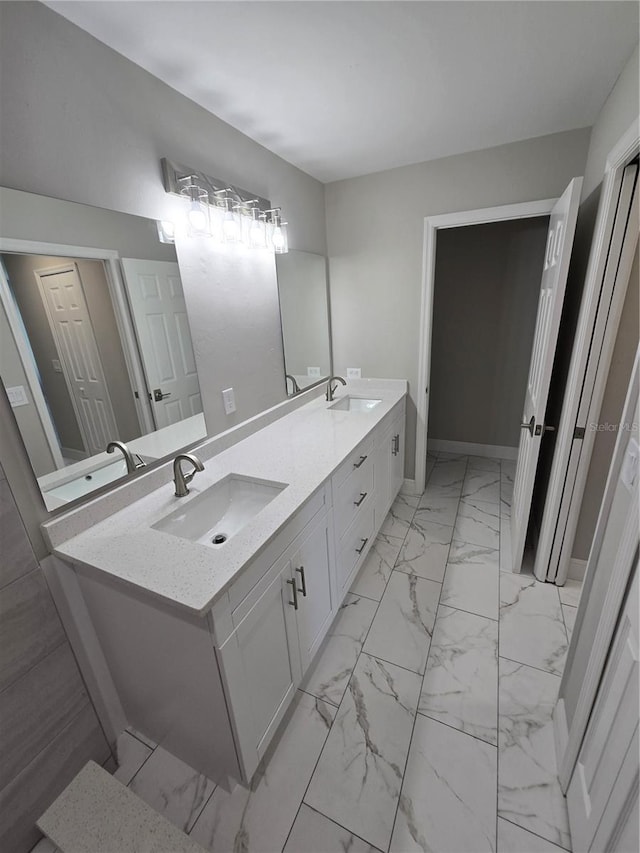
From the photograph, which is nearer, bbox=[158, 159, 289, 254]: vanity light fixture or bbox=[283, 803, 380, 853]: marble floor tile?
bbox=[283, 803, 380, 853]: marble floor tile

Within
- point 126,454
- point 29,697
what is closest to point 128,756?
point 29,697

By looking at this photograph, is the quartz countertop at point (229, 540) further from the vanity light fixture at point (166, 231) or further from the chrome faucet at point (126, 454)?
the vanity light fixture at point (166, 231)

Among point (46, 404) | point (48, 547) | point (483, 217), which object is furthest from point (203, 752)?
point (483, 217)

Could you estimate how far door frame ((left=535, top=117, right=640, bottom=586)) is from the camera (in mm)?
1375

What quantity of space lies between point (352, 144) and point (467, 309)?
1818mm

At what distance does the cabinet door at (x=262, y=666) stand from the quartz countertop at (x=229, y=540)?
0.18 meters

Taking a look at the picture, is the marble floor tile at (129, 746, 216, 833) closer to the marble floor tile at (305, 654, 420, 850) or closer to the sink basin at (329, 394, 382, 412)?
the marble floor tile at (305, 654, 420, 850)

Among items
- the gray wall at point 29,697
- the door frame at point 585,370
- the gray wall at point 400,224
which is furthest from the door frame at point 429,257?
the gray wall at point 29,697

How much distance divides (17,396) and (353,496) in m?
1.38

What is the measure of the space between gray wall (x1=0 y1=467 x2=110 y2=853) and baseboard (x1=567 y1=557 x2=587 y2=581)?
2325mm

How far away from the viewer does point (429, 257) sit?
239 cm

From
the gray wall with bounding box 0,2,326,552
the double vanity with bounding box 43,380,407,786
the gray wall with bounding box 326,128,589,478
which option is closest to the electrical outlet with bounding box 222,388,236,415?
the double vanity with bounding box 43,380,407,786

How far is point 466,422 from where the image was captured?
359 cm

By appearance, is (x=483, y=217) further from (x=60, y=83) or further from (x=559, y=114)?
(x=60, y=83)
